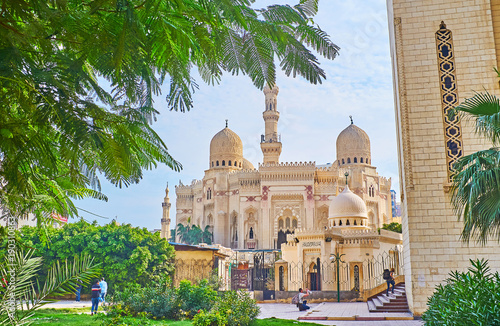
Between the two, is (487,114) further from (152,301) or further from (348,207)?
(348,207)

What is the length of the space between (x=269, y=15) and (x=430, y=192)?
1008cm

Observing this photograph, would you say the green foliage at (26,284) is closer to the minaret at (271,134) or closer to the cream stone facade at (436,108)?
the cream stone facade at (436,108)

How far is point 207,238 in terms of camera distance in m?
43.4

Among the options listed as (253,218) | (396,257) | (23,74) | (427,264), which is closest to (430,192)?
(427,264)

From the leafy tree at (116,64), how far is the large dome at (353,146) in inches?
1688

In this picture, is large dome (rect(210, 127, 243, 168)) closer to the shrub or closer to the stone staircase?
the stone staircase

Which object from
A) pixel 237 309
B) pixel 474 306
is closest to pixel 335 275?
pixel 237 309

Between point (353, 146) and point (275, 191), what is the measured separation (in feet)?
31.9

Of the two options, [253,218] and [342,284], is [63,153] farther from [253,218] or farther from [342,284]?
[253,218]

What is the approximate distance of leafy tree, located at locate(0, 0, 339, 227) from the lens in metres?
2.25

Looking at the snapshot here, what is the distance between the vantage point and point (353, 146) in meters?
44.8

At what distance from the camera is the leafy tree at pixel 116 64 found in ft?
7.37

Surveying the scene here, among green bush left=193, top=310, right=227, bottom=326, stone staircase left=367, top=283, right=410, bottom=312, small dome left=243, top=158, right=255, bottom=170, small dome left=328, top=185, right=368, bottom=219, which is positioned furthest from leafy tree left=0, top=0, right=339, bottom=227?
small dome left=243, top=158, right=255, bottom=170

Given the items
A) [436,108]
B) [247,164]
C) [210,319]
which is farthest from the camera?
[247,164]
